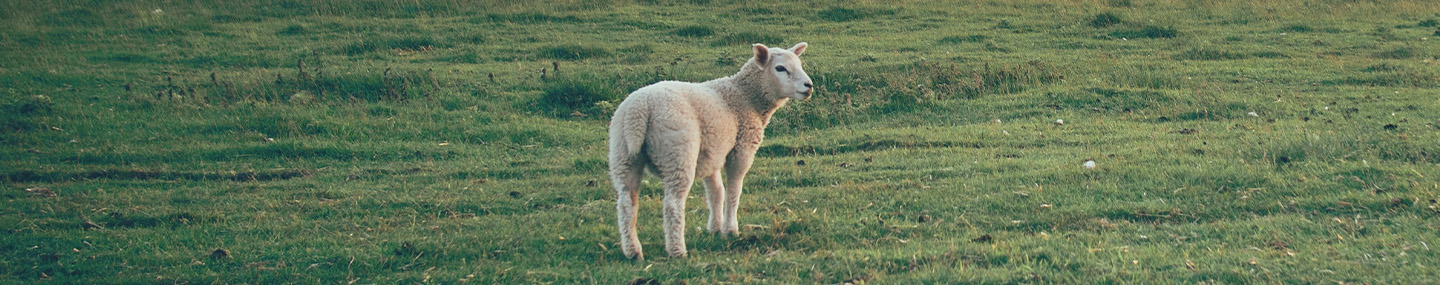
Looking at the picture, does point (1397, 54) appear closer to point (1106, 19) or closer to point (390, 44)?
point (1106, 19)

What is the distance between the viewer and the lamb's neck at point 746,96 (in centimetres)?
741

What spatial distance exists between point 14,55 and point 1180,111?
56.5ft

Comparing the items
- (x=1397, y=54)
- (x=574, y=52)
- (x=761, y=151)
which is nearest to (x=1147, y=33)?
(x=1397, y=54)

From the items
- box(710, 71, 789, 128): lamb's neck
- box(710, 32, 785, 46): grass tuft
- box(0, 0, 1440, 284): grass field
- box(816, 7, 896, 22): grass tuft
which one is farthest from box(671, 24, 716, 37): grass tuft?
box(710, 71, 789, 128): lamb's neck

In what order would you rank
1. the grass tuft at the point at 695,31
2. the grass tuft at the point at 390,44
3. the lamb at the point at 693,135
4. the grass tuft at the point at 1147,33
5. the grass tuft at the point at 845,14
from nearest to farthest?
the lamb at the point at 693,135 < the grass tuft at the point at 390,44 < the grass tuft at the point at 1147,33 < the grass tuft at the point at 695,31 < the grass tuft at the point at 845,14

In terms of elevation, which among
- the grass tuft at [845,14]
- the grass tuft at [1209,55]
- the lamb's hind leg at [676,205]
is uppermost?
the lamb's hind leg at [676,205]

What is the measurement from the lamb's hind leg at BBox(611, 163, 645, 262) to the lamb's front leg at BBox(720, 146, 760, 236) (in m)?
0.84

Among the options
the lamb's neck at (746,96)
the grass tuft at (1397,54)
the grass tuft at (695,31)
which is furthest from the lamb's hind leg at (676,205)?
the grass tuft at (1397,54)

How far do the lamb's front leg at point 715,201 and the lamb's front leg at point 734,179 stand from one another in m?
0.04

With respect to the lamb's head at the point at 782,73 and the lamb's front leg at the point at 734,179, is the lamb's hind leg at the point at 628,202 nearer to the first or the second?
the lamb's front leg at the point at 734,179

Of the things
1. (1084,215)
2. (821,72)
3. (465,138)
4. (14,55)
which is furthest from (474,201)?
(14,55)

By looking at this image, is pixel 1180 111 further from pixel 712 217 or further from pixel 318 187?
pixel 318 187

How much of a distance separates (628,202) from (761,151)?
15.2ft

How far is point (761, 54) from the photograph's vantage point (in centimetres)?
733
